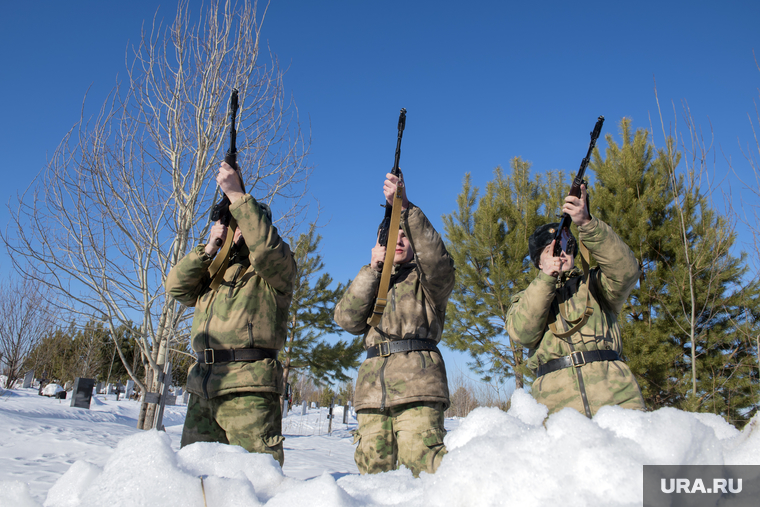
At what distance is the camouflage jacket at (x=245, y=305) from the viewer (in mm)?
2371

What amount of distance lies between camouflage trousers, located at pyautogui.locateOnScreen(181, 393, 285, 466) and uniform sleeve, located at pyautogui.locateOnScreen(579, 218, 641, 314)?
1.94 meters

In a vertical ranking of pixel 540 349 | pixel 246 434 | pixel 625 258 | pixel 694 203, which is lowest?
pixel 246 434

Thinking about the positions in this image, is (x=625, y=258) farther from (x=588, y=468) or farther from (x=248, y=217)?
(x=588, y=468)

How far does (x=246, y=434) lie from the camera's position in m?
2.28

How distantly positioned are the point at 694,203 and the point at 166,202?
32.9 ft

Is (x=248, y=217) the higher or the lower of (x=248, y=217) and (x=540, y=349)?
the higher

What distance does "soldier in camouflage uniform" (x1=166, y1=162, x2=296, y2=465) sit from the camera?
2.34 meters

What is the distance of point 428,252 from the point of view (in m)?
2.52

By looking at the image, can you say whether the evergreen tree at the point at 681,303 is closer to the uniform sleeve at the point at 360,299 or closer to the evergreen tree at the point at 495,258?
the evergreen tree at the point at 495,258

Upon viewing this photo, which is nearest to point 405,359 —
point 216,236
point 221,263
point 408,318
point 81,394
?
point 408,318

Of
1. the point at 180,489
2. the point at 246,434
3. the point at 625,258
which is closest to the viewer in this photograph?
the point at 180,489

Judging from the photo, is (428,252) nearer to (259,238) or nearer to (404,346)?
(404,346)

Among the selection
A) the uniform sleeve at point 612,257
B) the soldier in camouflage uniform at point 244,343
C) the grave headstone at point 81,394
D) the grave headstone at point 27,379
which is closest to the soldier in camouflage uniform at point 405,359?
the soldier in camouflage uniform at point 244,343

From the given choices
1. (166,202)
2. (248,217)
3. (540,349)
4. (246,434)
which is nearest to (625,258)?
(540,349)
